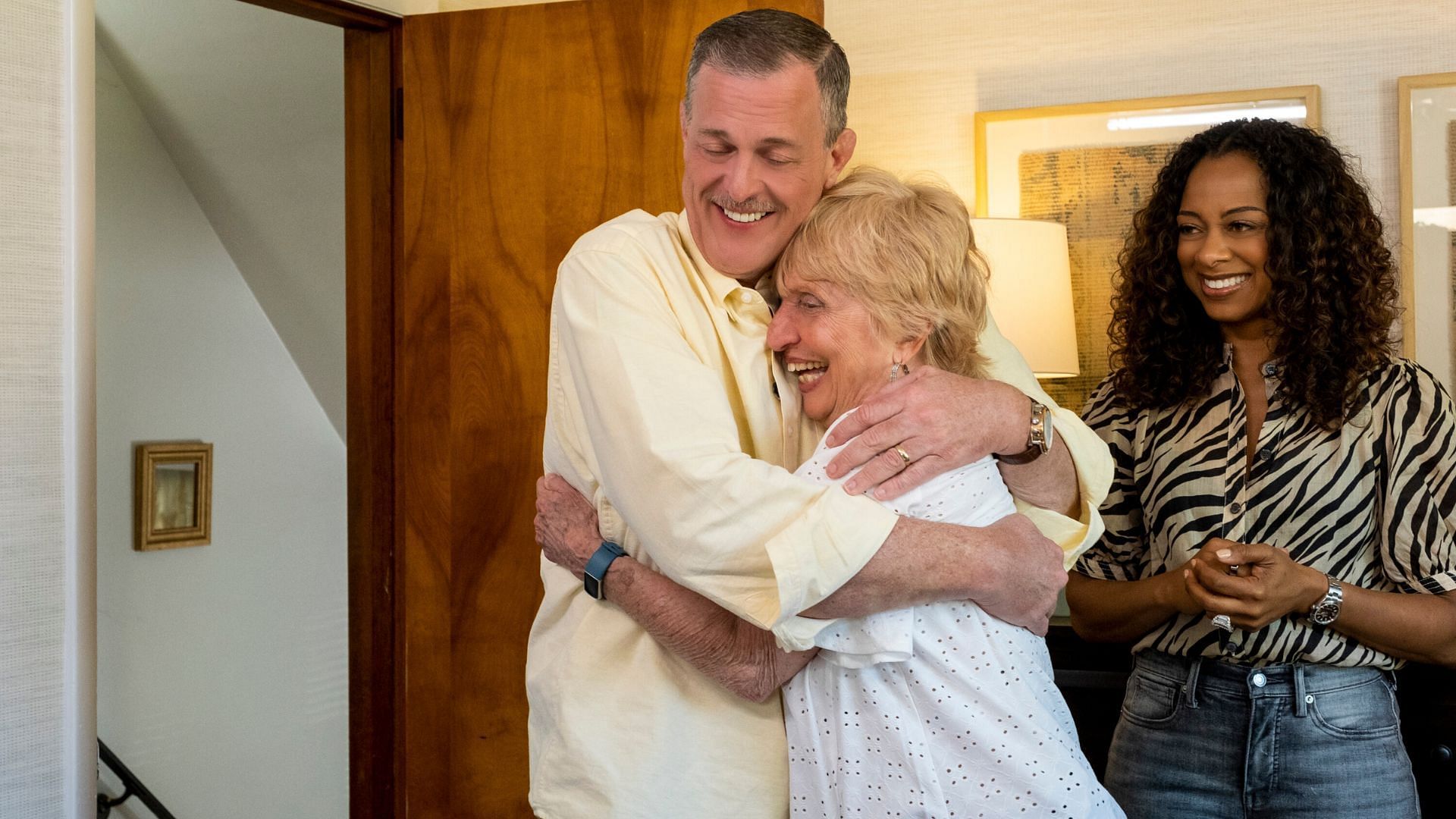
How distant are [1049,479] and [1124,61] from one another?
177 cm

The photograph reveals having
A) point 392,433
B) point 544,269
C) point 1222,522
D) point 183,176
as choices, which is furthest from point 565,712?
point 183,176

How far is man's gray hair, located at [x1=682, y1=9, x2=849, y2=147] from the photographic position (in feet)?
4.46

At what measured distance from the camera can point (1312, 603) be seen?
5.55ft

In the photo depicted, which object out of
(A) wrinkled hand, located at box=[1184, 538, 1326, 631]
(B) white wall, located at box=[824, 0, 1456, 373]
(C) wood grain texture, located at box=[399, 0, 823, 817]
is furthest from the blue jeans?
(C) wood grain texture, located at box=[399, 0, 823, 817]

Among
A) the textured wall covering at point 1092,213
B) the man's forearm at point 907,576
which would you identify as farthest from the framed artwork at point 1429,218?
the man's forearm at point 907,576

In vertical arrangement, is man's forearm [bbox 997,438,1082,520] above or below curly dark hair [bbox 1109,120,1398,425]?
below

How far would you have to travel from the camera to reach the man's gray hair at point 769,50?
4.46 ft

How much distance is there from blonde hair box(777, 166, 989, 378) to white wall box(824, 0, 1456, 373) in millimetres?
1604

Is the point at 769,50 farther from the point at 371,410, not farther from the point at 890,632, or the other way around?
the point at 371,410

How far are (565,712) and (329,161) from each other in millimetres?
2402

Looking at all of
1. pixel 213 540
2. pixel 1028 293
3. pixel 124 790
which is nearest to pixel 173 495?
pixel 213 540

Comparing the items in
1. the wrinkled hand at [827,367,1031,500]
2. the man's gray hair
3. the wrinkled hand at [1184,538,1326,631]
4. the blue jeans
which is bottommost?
the blue jeans

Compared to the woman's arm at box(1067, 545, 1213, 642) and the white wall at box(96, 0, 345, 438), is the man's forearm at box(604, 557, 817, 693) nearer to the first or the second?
the woman's arm at box(1067, 545, 1213, 642)

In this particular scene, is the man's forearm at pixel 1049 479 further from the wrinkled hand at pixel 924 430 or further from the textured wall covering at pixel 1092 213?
the textured wall covering at pixel 1092 213
